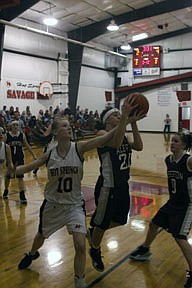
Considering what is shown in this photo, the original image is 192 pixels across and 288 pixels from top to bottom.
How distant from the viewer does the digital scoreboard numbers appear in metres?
23.7

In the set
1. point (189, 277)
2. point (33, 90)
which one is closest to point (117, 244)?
point (189, 277)

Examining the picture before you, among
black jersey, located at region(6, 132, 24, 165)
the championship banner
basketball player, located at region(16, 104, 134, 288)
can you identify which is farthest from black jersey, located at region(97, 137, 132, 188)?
the championship banner

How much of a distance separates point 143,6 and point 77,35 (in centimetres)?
423

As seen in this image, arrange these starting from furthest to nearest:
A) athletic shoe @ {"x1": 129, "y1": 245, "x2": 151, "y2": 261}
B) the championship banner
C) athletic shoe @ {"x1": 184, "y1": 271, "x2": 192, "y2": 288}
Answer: the championship banner → athletic shoe @ {"x1": 129, "y1": 245, "x2": 151, "y2": 261} → athletic shoe @ {"x1": 184, "y1": 271, "x2": 192, "y2": 288}

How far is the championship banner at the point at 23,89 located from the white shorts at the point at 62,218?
46.1ft

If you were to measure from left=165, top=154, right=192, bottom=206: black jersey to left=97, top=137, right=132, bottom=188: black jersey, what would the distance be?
1.45 ft

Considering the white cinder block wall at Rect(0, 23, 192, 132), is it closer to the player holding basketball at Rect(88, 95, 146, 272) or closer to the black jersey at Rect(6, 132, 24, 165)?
the black jersey at Rect(6, 132, 24, 165)

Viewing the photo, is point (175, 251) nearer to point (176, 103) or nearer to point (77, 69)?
point (77, 69)

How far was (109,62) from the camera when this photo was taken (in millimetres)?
24594

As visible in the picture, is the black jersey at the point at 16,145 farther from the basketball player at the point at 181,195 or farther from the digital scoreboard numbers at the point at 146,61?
the digital scoreboard numbers at the point at 146,61

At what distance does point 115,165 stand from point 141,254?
1.12m

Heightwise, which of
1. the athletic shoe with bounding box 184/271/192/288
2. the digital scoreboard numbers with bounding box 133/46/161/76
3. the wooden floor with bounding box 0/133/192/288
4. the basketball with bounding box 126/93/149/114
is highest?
the digital scoreboard numbers with bounding box 133/46/161/76

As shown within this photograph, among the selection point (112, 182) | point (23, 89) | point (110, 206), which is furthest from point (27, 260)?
point (23, 89)

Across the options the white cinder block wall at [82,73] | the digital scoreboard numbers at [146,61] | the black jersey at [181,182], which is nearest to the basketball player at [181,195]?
the black jersey at [181,182]
